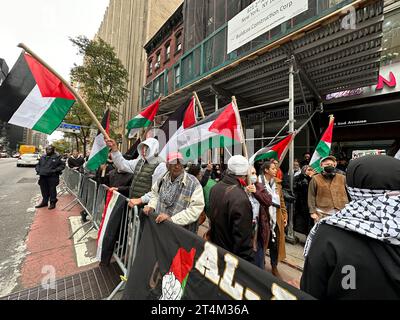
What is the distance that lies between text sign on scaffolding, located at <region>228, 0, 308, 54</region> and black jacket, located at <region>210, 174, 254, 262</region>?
4.33 meters

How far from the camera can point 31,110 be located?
336 cm

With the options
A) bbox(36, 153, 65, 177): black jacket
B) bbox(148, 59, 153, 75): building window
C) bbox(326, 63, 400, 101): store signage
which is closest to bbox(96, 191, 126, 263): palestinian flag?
bbox(36, 153, 65, 177): black jacket

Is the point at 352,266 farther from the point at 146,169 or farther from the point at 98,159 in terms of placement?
the point at 98,159

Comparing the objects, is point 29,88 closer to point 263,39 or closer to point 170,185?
point 170,185

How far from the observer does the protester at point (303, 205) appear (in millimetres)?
4375

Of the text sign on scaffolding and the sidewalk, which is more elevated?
the text sign on scaffolding

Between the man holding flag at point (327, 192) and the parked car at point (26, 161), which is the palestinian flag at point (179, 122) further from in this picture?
the parked car at point (26, 161)

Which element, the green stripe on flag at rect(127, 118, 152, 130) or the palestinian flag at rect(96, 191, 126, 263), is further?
the green stripe on flag at rect(127, 118, 152, 130)

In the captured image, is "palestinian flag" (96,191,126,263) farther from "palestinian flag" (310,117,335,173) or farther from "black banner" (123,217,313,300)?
"palestinian flag" (310,117,335,173)

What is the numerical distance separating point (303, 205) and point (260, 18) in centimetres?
466

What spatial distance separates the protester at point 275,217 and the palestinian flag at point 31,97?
369 centimetres

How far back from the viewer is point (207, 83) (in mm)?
6906

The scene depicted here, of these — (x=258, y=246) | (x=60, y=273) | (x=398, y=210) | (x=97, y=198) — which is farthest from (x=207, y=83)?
(x=398, y=210)

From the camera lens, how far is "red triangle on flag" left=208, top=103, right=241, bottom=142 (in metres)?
2.93
